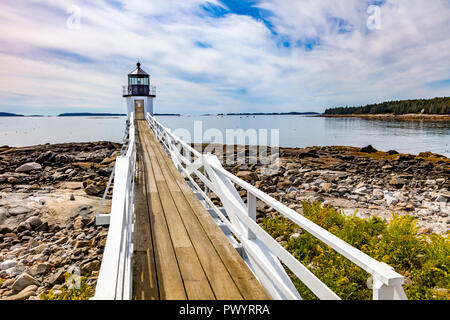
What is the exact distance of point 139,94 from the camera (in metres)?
29.5

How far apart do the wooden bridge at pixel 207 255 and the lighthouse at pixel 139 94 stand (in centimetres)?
2590

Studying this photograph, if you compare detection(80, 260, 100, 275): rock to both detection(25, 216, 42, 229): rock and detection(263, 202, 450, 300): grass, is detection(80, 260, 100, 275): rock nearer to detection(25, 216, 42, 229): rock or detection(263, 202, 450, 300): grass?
detection(25, 216, 42, 229): rock

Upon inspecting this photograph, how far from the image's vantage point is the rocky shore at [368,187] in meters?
9.30

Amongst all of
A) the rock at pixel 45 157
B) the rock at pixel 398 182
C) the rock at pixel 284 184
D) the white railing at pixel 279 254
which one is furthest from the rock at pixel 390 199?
the rock at pixel 45 157

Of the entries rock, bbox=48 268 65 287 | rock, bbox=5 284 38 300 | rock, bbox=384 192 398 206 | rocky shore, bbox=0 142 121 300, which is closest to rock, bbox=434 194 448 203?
rock, bbox=384 192 398 206

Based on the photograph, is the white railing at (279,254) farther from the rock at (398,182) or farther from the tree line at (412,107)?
the tree line at (412,107)

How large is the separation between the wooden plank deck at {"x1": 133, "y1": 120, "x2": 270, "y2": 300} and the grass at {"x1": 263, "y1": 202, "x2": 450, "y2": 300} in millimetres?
1643

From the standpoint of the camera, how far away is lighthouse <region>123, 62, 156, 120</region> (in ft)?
96.7

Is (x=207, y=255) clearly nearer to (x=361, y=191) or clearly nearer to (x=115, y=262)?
(x=115, y=262)

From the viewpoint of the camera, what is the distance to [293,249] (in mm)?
6047

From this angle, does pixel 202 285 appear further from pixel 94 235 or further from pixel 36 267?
pixel 94 235

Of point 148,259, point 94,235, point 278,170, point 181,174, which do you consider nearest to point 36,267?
point 94,235

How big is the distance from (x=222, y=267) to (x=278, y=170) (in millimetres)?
12698

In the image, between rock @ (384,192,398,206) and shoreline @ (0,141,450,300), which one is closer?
shoreline @ (0,141,450,300)
